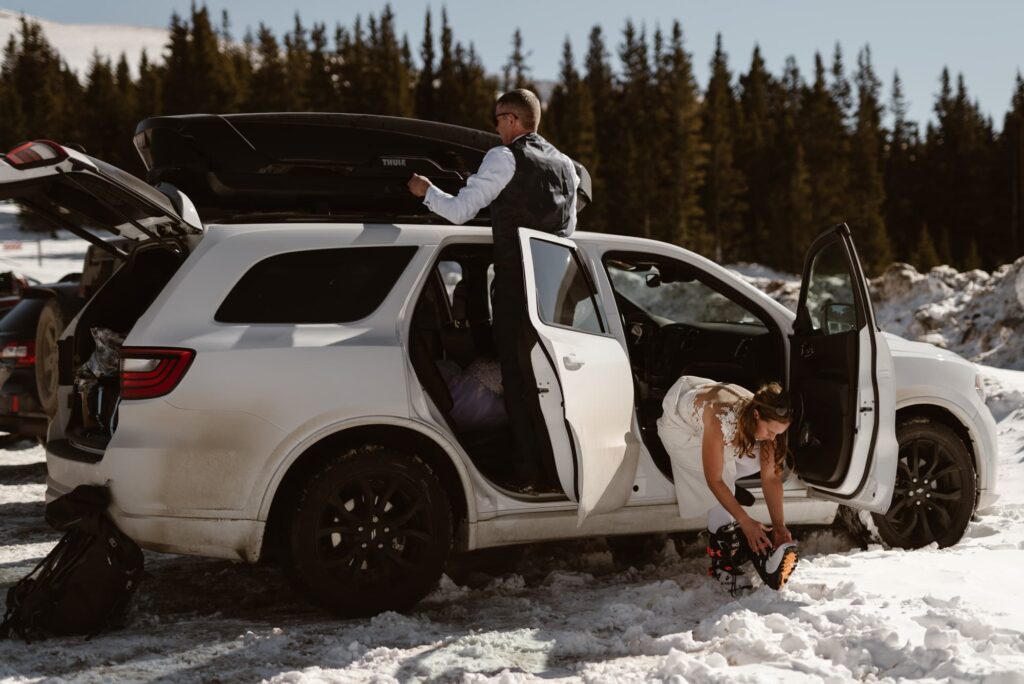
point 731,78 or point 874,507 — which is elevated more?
point 731,78

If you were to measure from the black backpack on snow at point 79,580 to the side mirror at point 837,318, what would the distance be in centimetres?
342

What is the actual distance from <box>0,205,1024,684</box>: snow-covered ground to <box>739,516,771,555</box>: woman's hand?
23 centimetres

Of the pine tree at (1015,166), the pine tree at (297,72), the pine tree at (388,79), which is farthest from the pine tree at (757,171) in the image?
the pine tree at (297,72)

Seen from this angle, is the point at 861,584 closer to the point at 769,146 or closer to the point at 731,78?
the point at 769,146

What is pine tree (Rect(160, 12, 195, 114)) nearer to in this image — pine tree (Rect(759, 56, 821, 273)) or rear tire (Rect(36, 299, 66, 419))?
pine tree (Rect(759, 56, 821, 273))

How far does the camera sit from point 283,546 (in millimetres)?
4715

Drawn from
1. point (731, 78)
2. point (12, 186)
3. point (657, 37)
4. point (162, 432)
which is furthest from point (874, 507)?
point (731, 78)

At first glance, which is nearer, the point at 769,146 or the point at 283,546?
the point at 283,546

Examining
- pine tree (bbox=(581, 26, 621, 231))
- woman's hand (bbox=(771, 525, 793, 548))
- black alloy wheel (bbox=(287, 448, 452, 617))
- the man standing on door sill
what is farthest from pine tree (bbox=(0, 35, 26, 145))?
woman's hand (bbox=(771, 525, 793, 548))

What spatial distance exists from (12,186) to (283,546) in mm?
1843

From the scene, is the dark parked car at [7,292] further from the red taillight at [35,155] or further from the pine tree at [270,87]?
the pine tree at [270,87]

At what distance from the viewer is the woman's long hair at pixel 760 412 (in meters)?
5.05

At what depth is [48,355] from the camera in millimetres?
6516

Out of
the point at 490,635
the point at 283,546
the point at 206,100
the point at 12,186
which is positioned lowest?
the point at 490,635
